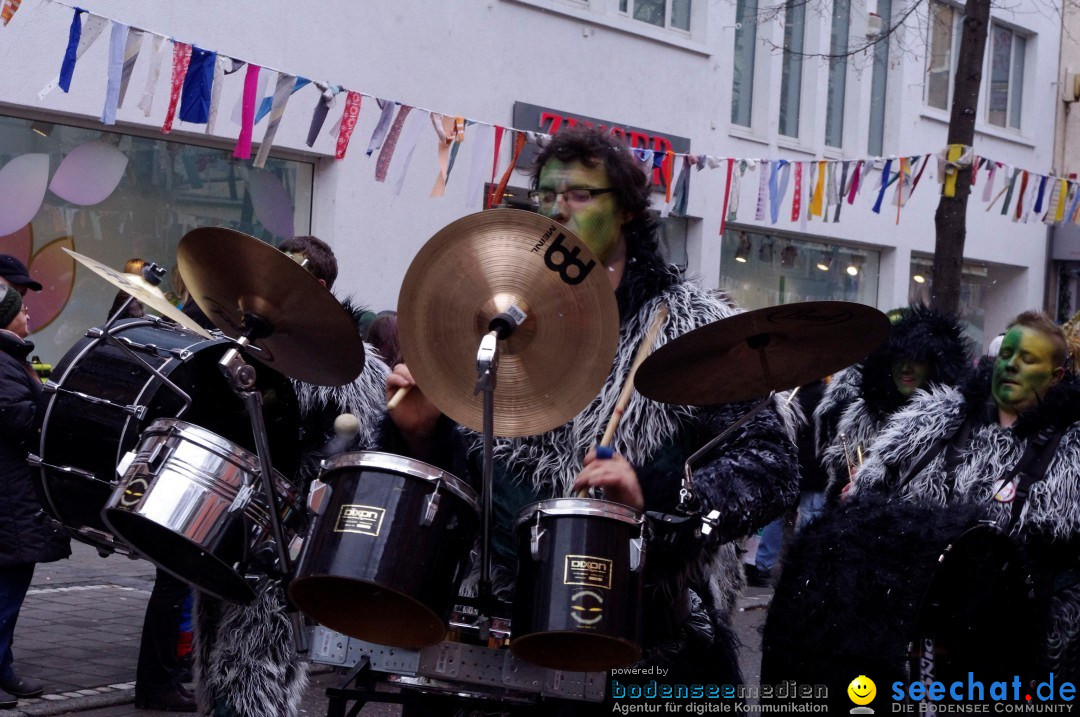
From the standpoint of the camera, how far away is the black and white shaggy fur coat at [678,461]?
2.83 metres

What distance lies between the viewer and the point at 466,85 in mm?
10906

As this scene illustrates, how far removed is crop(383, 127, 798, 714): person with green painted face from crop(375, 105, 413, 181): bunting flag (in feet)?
18.7

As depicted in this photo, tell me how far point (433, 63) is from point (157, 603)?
6.23 meters

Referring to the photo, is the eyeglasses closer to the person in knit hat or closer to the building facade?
the building facade

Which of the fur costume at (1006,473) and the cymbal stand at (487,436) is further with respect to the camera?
the fur costume at (1006,473)

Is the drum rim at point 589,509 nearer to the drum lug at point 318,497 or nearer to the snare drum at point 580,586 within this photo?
the snare drum at point 580,586

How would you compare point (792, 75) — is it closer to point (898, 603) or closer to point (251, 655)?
point (898, 603)

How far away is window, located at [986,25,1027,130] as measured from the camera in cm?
1747

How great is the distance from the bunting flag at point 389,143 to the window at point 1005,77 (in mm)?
11194

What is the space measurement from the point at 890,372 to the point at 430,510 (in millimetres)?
4823

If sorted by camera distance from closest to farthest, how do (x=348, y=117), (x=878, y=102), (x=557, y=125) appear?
(x=348, y=117) → (x=557, y=125) → (x=878, y=102)

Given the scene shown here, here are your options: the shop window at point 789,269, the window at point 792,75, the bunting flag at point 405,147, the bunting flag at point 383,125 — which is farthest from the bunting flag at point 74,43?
the window at point 792,75

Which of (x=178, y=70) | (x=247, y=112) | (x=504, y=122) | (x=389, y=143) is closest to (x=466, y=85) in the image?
(x=504, y=122)

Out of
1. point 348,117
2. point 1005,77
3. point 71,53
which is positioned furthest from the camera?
point 1005,77
